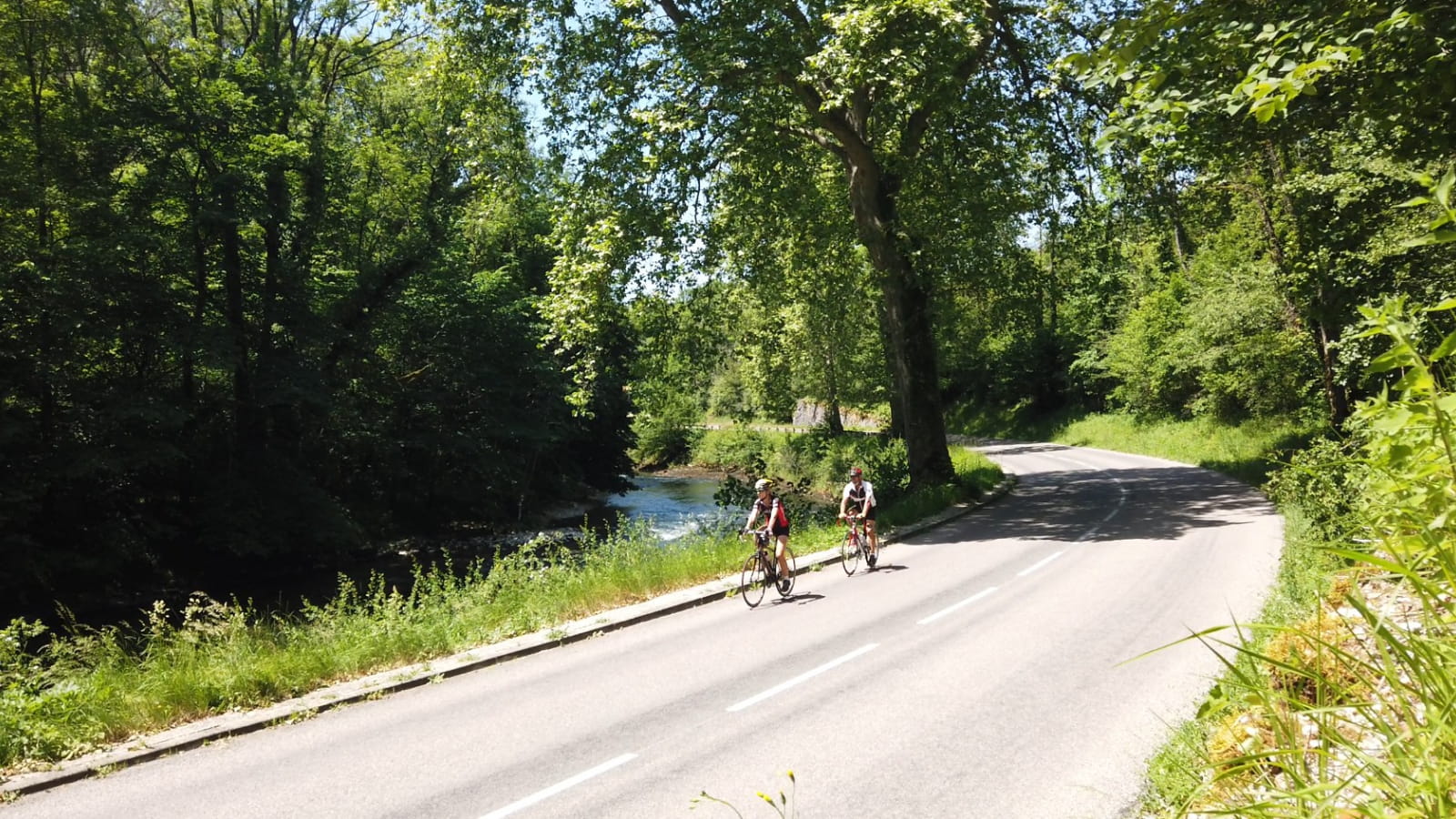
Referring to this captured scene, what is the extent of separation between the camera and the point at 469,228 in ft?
85.4

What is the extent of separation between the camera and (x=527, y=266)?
33875 millimetres

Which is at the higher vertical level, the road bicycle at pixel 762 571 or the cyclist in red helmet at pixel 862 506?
the cyclist in red helmet at pixel 862 506

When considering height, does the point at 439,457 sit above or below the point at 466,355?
below

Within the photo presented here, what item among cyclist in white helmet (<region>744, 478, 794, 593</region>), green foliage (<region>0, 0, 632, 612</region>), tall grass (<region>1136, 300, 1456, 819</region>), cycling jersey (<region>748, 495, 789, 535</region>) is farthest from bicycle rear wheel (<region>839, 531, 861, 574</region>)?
tall grass (<region>1136, 300, 1456, 819</region>)

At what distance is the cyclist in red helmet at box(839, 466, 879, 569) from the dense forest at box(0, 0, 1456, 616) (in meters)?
6.51

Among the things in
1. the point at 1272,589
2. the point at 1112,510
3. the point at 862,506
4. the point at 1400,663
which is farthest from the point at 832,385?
the point at 1400,663

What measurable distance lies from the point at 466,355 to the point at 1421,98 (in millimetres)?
26164

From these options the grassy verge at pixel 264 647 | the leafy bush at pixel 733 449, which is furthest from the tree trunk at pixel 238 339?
the leafy bush at pixel 733 449

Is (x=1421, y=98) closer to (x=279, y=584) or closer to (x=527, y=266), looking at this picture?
(x=279, y=584)

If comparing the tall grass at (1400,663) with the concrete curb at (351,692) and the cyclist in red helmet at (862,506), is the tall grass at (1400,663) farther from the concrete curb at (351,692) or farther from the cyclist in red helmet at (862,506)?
the cyclist in red helmet at (862,506)

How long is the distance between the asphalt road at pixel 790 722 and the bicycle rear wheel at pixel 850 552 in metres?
1.85

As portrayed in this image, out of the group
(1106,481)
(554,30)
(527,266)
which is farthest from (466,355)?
(1106,481)

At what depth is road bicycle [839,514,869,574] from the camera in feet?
44.3

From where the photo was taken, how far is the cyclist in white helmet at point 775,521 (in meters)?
11.8
